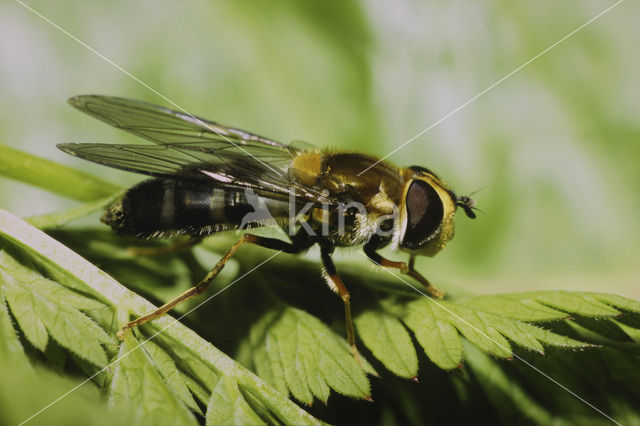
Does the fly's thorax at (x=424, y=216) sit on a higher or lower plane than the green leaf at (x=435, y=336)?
higher

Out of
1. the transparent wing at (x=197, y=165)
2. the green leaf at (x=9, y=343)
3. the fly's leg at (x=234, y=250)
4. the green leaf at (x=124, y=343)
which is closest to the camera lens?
the green leaf at (x=9, y=343)

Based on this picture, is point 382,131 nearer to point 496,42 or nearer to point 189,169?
point 496,42

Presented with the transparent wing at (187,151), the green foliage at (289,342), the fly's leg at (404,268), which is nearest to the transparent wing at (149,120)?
the transparent wing at (187,151)

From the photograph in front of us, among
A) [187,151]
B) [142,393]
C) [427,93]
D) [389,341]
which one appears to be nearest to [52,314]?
[142,393]

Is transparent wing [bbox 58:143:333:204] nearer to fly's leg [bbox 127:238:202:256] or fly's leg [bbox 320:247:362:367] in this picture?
fly's leg [bbox 320:247:362:367]

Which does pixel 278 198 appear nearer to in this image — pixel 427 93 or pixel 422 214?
pixel 422 214

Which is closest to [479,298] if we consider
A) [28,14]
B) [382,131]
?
[382,131]

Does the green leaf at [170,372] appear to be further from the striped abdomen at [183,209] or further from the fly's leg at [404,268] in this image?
the fly's leg at [404,268]
